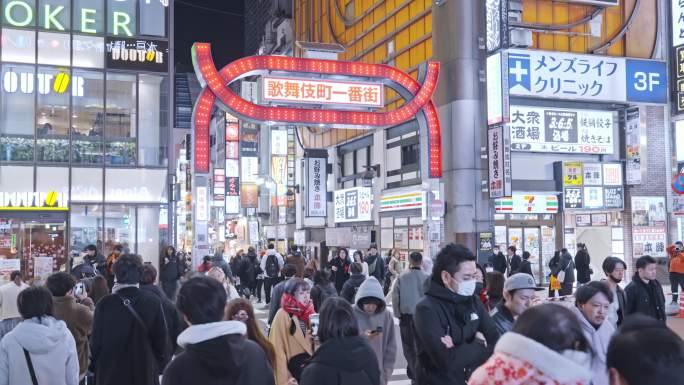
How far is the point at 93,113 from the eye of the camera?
89.9 feet

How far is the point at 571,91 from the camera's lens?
29.4m

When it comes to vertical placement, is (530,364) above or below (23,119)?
below

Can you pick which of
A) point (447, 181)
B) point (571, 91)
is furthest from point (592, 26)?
point (447, 181)

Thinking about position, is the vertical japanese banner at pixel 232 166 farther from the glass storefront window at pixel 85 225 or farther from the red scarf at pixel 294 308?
the red scarf at pixel 294 308

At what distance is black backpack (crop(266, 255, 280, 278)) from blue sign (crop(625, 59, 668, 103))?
17118 mm

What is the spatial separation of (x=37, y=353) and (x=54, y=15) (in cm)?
2393

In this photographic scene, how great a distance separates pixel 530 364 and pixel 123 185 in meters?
26.3

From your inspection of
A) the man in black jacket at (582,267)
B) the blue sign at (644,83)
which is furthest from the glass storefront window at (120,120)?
the blue sign at (644,83)

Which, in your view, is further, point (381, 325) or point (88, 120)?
point (88, 120)

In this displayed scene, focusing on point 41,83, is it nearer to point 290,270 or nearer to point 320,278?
point 290,270

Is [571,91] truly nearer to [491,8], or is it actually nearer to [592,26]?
[592,26]

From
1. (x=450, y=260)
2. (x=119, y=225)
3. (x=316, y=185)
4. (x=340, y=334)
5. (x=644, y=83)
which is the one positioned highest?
(x=644, y=83)

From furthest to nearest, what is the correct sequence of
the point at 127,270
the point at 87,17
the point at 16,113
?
the point at 87,17
the point at 16,113
the point at 127,270

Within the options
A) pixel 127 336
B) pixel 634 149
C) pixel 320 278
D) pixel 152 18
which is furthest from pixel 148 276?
pixel 634 149
